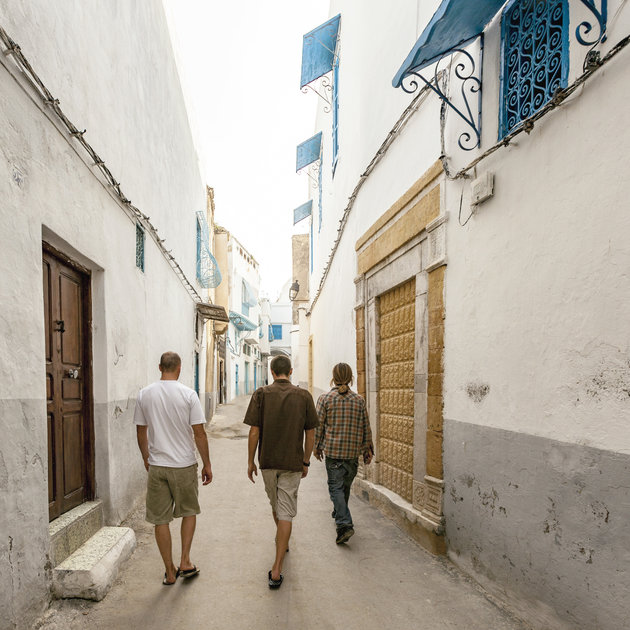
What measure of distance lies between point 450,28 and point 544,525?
3.13m

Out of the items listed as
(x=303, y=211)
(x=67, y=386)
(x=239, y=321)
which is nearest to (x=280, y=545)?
(x=67, y=386)

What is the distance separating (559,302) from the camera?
2.65 meters

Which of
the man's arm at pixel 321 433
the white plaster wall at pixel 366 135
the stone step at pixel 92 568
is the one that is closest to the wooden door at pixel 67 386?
the stone step at pixel 92 568

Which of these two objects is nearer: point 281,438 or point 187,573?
point 187,573

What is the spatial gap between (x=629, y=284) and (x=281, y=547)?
274cm

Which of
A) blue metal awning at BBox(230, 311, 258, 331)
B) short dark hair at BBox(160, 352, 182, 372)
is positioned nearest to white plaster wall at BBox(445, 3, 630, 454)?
short dark hair at BBox(160, 352, 182, 372)

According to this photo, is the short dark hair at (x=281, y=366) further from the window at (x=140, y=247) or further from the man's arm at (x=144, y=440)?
the window at (x=140, y=247)

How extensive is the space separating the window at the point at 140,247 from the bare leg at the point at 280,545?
142 inches

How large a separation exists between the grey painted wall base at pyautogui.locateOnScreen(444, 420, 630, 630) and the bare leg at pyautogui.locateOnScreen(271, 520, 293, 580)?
1298mm

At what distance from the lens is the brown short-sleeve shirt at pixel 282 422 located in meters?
3.65

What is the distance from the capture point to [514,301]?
121 inches

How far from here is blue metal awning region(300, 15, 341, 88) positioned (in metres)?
9.36

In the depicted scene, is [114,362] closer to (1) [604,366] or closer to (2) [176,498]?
(2) [176,498]

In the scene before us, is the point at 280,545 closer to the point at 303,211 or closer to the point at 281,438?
the point at 281,438
